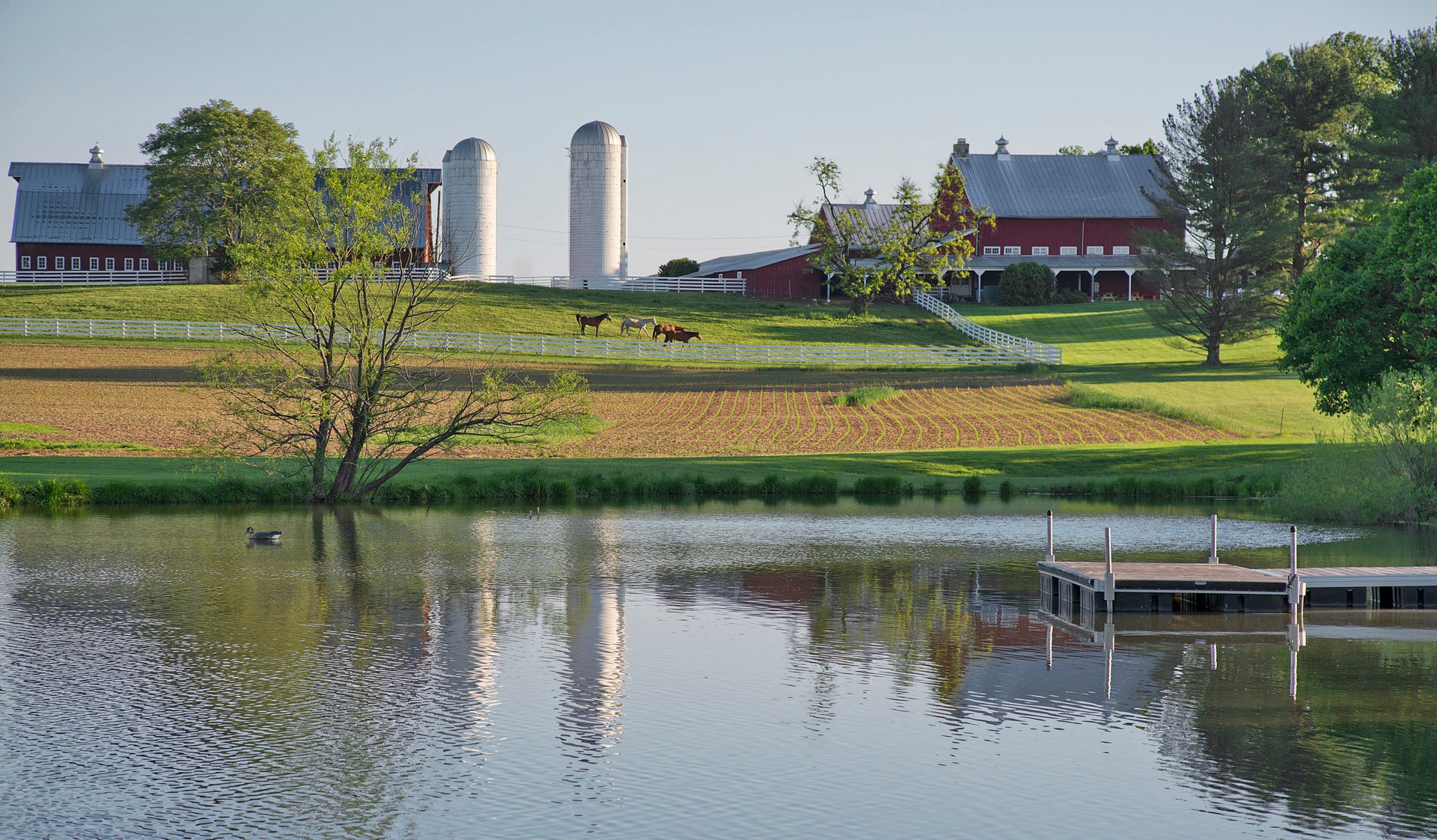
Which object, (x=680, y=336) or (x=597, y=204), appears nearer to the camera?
(x=680, y=336)

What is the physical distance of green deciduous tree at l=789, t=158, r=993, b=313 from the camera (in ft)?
276

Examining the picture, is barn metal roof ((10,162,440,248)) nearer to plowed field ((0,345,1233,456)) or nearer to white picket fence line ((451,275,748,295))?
white picket fence line ((451,275,748,295))

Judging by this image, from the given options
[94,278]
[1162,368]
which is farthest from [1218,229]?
[94,278]

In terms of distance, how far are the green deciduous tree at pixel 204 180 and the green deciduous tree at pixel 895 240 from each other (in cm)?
3290

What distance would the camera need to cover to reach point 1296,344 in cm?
3984

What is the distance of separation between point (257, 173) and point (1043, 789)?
2967 inches

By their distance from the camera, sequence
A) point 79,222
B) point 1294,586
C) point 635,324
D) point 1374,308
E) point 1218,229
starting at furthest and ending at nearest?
point 79,222 → point 635,324 → point 1218,229 → point 1374,308 → point 1294,586

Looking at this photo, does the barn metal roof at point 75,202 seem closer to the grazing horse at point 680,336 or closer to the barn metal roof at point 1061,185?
the grazing horse at point 680,336

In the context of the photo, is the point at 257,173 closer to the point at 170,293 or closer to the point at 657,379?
the point at 170,293

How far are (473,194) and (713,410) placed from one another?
149 ft

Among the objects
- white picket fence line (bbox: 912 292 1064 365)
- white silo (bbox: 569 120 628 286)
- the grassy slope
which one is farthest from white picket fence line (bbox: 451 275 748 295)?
the grassy slope

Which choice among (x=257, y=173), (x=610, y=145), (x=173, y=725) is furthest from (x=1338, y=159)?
(x=173, y=725)

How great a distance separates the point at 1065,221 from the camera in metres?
89.1

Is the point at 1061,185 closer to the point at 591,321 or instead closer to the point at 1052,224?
the point at 1052,224
